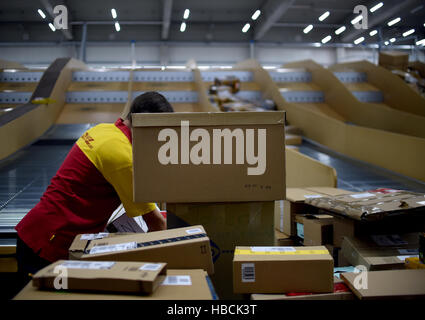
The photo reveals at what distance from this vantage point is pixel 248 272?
126 centimetres

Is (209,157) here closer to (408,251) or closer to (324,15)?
(408,251)

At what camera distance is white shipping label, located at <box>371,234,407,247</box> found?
179cm

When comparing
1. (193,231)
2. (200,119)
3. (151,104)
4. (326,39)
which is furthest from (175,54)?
(193,231)

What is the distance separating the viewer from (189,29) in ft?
48.3

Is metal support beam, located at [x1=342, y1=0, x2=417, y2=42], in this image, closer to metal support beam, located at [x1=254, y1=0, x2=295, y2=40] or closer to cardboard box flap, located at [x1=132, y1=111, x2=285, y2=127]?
metal support beam, located at [x1=254, y1=0, x2=295, y2=40]

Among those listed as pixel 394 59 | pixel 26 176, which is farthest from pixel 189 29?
pixel 26 176

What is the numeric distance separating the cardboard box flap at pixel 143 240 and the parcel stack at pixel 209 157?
16 centimetres

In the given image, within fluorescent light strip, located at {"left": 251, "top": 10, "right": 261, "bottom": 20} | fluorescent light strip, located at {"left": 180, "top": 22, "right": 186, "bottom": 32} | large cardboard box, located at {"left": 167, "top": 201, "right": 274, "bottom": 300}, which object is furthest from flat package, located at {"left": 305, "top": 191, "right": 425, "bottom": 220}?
fluorescent light strip, located at {"left": 251, "top": 10, "right": 261, "bottom": 20}

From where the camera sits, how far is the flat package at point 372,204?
168 cm

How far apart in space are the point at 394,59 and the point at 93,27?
35.8ft

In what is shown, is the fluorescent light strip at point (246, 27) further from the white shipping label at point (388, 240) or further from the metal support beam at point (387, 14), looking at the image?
the white shipping label at point (388, 240)

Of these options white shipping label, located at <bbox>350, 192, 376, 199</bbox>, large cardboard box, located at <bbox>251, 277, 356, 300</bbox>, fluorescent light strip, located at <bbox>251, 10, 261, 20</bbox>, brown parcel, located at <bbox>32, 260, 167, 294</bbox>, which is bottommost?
large cardboard box, located at <bbox>251, 277, 356, 300</bbox>

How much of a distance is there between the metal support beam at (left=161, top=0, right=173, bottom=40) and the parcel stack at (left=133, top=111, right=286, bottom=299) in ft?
36.4

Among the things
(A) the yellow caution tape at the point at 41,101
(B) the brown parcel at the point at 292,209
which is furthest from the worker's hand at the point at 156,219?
(A) the yellow caution tape at the point at 41,101
